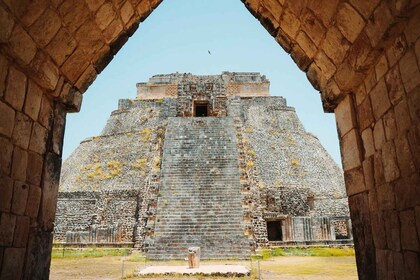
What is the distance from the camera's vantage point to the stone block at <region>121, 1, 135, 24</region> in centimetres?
377

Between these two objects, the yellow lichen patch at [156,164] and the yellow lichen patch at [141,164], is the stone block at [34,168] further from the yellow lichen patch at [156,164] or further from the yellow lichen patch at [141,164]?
the yellow lichen patch at [141,164]

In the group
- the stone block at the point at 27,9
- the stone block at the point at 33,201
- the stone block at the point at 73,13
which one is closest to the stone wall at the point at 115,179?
the stone block at the point at 33,201

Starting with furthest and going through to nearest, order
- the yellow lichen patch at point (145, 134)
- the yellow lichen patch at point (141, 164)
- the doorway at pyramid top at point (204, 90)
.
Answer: the doorway at pyramid top at point (204, 90), the yellow lichen patch at point (145, 134), the yellow lichen patch at point (141, 164)

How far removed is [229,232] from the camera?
13461 millimetres

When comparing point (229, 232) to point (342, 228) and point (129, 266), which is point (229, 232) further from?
point (342, 228)

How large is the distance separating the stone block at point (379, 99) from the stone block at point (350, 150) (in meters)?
0.50

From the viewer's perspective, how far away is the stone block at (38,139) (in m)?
3.34

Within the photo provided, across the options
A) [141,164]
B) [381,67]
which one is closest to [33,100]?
[381,67]

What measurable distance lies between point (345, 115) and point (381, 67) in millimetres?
975

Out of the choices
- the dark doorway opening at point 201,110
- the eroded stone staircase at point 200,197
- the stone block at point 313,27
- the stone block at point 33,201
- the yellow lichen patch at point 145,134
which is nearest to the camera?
the stone block at point 33,201

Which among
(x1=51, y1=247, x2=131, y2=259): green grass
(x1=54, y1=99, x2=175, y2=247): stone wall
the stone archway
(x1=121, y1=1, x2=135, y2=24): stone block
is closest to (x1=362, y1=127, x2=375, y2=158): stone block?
the stone archway

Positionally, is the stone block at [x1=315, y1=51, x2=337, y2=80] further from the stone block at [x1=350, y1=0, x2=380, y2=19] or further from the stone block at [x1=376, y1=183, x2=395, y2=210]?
the stone block at [x1=376, y1=183, x2=395, y2=210]

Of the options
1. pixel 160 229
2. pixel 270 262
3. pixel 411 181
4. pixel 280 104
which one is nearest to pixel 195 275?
pixel 270 262

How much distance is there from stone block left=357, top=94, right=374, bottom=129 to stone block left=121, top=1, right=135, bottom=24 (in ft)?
8.71
